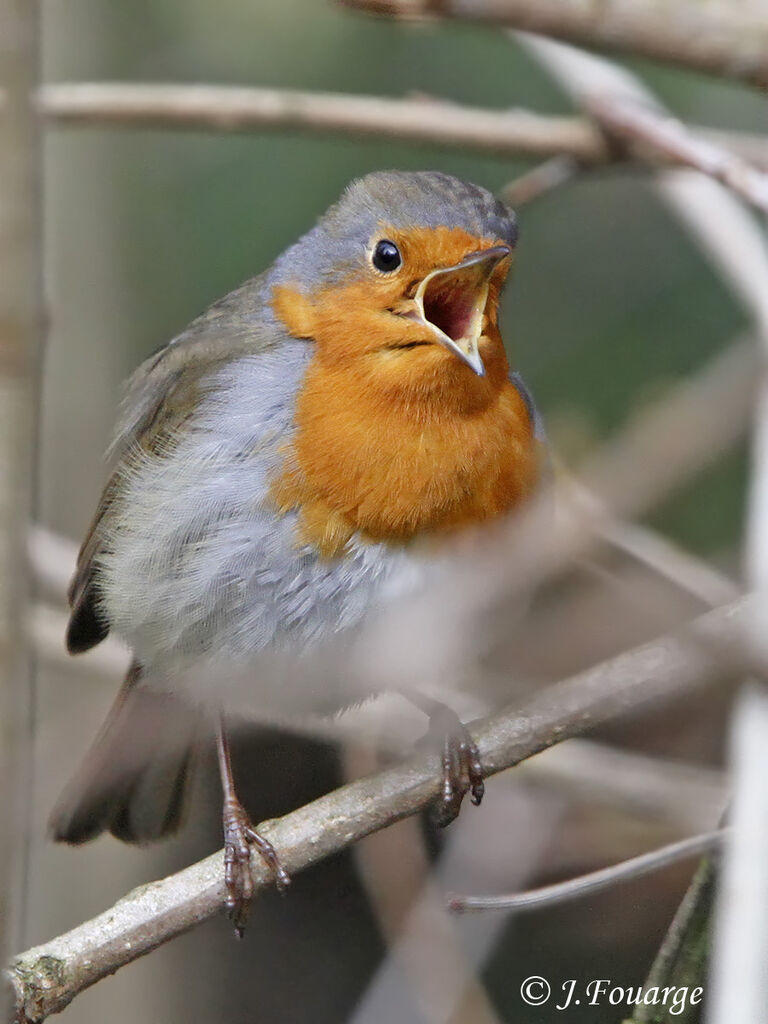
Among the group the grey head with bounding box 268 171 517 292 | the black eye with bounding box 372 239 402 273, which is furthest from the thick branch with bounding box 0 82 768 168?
the black eye with bounding box 372 239 402 273

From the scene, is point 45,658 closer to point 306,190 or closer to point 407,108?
point 407,108

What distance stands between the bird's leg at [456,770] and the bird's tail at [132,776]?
0.68m

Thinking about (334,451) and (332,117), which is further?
(332,117)

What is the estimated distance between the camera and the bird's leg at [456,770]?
2.79m

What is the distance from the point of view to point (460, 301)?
9.61ft

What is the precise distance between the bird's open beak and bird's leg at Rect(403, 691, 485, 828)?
0.79 meters

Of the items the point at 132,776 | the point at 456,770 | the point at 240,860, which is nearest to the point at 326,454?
the point at 456,770

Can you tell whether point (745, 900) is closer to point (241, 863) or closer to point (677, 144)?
point (241, 863)

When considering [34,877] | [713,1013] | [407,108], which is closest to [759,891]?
[713,1013]

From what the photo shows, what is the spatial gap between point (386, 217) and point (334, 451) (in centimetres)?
54

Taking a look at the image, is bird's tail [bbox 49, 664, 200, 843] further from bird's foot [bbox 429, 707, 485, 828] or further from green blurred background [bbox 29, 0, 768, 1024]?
green blurred background [bbox 29, 0, 768, 1024]

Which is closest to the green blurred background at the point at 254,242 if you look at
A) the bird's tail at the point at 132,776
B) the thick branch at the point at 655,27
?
the bird's tail at the point at 132,776

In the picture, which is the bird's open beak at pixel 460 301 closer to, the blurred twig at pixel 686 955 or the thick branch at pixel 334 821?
the thick branch at pixel 334 821

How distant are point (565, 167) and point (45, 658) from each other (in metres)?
2.15
